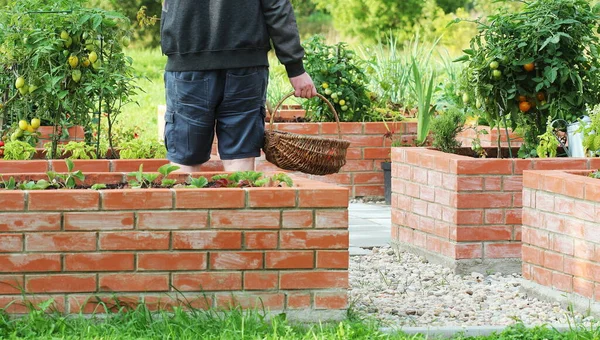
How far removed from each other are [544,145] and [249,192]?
2.56 m

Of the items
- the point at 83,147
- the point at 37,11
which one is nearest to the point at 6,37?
the point at 37,11

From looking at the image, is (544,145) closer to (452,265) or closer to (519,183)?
(519,183)

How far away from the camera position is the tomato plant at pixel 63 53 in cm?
598

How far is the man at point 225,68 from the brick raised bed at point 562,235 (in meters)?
1.24

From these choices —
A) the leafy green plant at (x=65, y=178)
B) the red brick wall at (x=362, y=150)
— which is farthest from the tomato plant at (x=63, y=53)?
the red brick wall at (x=362, y=150)

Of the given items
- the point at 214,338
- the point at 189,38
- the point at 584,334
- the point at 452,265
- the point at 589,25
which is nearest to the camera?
the point at 214,338

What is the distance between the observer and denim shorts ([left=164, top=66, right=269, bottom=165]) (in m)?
5.27

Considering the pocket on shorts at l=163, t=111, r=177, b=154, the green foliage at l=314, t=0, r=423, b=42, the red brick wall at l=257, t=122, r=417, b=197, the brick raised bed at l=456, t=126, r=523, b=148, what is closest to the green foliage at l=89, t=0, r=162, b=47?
the green foliage at l=314, t=0, r=423, b=42

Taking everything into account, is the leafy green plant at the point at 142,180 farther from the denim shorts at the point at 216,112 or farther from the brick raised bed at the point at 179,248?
the denim shorts at the point at 216,112

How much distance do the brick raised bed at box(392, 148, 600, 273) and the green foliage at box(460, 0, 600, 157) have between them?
28.0 inches

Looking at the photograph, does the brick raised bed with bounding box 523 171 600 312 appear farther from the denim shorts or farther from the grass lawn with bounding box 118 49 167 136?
the grass lawn with bounding box 118 49 167 136

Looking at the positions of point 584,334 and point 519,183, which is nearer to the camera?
point 584,334

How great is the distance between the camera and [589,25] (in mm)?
6637

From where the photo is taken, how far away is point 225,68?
5.22 meters
